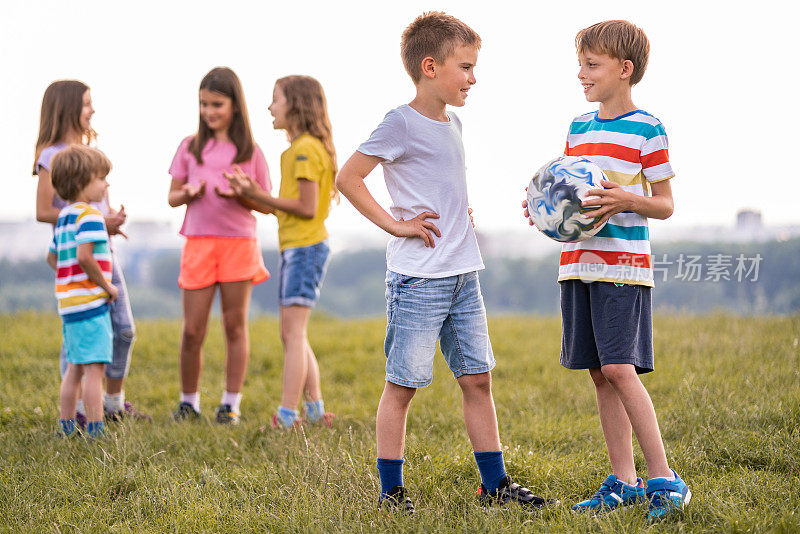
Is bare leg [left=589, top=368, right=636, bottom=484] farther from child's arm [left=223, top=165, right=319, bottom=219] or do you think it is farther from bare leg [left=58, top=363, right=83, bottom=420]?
bare leg [left=58, top=363, right=83, bottom=420]

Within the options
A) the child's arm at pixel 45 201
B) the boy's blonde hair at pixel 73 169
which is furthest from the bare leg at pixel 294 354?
the child's arm at pixel 45 201

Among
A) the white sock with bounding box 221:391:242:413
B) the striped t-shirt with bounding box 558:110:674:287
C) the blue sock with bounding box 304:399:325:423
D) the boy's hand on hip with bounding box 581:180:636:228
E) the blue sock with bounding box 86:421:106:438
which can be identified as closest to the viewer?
the boy's hand on hip with bounding box 581:180:636:228

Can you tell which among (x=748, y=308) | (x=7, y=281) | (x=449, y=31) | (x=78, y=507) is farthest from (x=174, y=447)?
(x=7, y=281)

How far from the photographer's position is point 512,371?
5.96m

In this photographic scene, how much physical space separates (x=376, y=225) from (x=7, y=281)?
47.8 feet

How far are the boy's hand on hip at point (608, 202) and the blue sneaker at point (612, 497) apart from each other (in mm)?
1122

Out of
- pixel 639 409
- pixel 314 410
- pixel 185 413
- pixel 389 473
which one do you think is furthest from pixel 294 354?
pixel 639 409

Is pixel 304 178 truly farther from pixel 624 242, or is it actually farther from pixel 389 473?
pixel 624 242

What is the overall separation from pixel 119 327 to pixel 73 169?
3.58ft

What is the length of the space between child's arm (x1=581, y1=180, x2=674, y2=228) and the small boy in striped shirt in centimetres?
290

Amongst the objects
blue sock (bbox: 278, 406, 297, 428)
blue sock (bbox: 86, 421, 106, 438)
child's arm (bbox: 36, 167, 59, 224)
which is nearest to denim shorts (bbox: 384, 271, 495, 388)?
blue sock (bbox: 278, 406, 297, 428)

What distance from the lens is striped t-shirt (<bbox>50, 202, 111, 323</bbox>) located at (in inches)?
167

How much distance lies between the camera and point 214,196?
4.72m

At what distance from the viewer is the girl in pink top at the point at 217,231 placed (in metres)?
4.71
